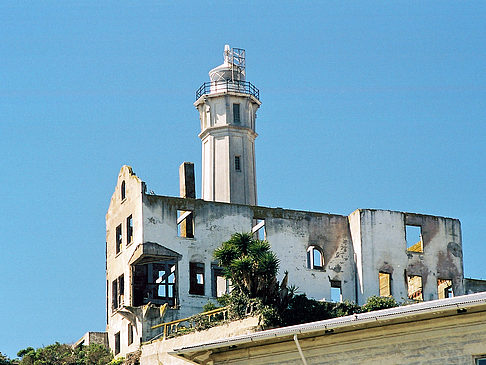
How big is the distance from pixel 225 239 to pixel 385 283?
845 cm

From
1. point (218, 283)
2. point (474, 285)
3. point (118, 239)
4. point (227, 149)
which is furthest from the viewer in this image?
point (227, 149)

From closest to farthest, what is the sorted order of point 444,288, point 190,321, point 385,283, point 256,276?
point 256,276
point 190,321
point 385,283
point 444,288

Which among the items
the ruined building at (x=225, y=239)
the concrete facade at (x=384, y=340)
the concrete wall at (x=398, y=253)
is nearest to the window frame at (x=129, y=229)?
the ruined building at (x=225, y=239)

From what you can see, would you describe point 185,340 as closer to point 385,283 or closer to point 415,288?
point 385,283

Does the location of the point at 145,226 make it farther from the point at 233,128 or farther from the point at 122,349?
the point at 233,128

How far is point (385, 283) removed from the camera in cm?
6066

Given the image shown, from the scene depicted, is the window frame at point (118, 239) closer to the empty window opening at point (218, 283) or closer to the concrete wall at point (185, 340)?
the empty window opening at point (218, 283)

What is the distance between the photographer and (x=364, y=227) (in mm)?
59812

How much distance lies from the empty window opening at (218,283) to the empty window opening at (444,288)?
422 inches

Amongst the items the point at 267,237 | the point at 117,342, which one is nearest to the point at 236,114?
the point at 267,237

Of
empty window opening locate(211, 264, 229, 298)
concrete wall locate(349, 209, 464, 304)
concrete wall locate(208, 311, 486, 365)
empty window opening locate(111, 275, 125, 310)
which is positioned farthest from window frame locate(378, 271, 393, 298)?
concrete wall locate(208, 311, 486, 365)

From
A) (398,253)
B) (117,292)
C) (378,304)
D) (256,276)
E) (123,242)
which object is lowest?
(378,304)

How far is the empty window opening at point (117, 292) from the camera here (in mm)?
59531

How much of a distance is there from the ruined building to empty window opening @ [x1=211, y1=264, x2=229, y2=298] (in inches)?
2.1
